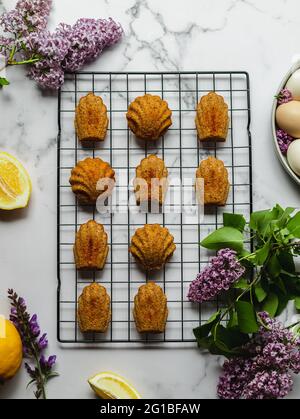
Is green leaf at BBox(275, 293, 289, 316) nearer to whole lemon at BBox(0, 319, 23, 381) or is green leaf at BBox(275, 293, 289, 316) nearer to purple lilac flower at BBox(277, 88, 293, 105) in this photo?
purple lilac flower at BBox(277, 88, 293, 105)

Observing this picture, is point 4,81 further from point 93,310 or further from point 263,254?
point 263,254

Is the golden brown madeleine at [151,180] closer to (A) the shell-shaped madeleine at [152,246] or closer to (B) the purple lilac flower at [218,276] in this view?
(A) the shell-shaped madeleine at [152,246]

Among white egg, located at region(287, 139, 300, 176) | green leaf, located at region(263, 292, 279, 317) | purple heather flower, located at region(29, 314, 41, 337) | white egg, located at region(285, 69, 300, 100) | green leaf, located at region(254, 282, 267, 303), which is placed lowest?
purple heather flower, located at region(29, 314, 41, 337)

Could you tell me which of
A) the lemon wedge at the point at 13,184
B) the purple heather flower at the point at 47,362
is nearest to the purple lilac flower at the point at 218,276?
the purple heather flower at the point at 47,362

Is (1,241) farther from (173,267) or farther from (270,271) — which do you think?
(270,271)

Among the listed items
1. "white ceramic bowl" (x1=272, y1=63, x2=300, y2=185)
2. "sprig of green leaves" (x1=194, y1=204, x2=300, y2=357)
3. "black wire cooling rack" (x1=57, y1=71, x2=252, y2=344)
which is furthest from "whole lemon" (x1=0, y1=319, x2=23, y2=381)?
"white ceramic bowl" (x1=272, y1=63, x2=300, y2=185)

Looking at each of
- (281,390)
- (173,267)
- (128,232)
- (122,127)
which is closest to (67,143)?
(122,127)
